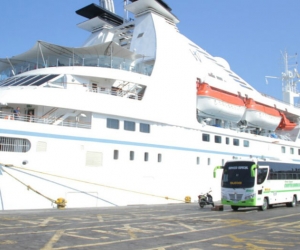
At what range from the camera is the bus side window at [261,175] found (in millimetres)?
19297

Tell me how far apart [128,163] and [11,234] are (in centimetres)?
1178

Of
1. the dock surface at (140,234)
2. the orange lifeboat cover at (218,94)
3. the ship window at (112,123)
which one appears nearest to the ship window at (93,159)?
the ship window at (112,123)

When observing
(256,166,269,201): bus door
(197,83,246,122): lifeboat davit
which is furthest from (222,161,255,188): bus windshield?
(197,83,246,122): lifeboat davit

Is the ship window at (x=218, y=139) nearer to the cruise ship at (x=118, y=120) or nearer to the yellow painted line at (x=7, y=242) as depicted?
the cruise ship at (x=118, y=120)

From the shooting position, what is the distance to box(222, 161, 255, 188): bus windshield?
19.2 meters

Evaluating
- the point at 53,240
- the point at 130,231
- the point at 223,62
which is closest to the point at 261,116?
the point at 223,62

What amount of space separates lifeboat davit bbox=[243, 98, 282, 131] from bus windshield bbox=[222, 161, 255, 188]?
46.9 feet

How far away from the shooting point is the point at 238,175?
19.6 m

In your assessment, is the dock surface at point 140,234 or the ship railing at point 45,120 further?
the ship railing at point 45,120

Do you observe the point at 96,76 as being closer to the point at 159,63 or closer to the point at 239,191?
the point at 159,63

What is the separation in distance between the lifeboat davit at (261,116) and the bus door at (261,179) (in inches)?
558

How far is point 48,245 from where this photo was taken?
26.7ft

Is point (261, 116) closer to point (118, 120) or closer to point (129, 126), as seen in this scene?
point (129, 126)

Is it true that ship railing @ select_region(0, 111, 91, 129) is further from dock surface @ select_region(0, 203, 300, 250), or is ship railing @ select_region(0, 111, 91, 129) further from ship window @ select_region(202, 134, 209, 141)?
ship window @ select_region(202, 134, 209, 141)
